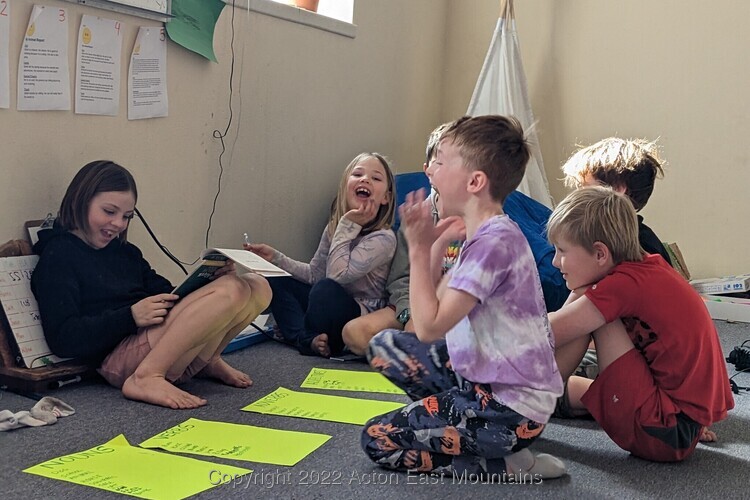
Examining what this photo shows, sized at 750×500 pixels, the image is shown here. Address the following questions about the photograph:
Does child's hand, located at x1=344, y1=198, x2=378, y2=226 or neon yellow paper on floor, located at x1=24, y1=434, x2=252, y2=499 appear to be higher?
child's hand, located at x1=344, y1=198, x2=378, y2=226

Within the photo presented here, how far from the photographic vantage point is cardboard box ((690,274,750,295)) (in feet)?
10.8

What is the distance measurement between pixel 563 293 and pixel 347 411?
2.78 ft

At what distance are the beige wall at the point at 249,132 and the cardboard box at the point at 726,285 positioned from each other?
1.34 m

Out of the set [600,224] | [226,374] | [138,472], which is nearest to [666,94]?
[600,224]

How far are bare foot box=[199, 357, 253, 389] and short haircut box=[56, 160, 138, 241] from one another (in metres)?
0.44

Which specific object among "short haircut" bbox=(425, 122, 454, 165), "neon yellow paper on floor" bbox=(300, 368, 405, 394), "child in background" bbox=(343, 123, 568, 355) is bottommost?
"neon yellow paper on floor" bbox=(300, 368, 405, 394)

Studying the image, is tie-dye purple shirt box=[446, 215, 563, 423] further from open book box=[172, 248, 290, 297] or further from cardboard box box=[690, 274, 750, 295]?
cardboard box box=[690, 274, 750, 295]

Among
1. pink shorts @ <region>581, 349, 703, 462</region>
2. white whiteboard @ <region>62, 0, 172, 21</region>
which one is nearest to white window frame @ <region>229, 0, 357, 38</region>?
white whiteboard @ <region>62, 0, 172, 21</region>

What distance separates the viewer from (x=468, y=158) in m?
1.47

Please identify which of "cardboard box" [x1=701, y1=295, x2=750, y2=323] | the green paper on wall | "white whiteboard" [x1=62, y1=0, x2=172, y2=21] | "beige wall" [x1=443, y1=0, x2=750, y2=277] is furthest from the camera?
"beige wall" [x1=443, y1=0, x2=750, y2=277]

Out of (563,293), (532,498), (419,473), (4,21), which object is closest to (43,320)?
(4,21)

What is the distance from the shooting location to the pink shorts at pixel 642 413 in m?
1.56

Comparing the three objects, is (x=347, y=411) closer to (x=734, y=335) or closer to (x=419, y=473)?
(x=419, y=473)

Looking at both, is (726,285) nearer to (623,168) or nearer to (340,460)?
(623,168)
